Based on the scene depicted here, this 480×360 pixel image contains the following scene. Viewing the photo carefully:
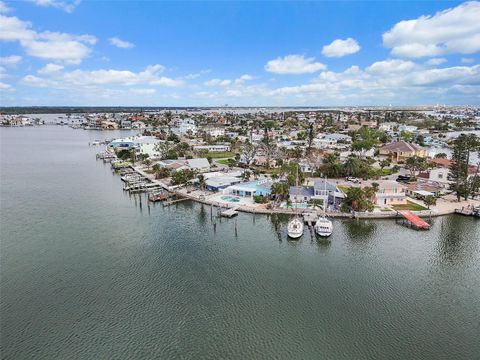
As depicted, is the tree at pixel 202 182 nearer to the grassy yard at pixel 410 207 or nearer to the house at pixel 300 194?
the house at pixel 300 194

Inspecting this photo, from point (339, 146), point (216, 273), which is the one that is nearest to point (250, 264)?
point (216, 273)

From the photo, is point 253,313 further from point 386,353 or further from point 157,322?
point 386,353

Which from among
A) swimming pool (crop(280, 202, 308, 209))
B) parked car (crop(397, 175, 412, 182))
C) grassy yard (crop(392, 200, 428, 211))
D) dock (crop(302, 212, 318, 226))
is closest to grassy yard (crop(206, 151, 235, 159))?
parked car (crop(397, 175, 412, 182))

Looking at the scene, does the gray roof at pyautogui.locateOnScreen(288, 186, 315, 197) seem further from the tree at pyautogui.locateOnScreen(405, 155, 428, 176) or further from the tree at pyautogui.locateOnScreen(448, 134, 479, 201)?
the tree at pyautogui.locateOnScreen(405, 155, 428, 176)

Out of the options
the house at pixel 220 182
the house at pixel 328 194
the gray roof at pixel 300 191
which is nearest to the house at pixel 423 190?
the house at pixel 328 194

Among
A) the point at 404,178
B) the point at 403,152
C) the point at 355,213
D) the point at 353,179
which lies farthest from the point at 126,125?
the point at 355,213

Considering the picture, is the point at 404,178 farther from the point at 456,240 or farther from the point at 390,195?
Answer: the point at 456,240

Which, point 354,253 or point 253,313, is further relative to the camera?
point 354,253
